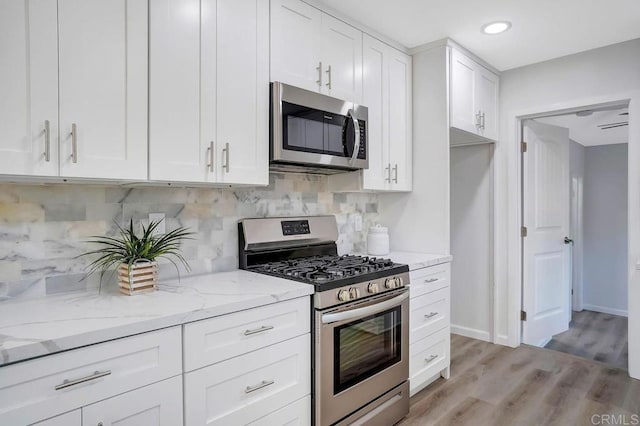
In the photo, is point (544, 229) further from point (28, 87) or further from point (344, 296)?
point (28, 87)

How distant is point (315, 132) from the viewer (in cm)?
218

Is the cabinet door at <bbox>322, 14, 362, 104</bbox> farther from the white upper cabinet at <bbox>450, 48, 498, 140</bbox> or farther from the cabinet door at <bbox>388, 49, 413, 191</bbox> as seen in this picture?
the white upper cabinet at <bbox>450, 48, 498, 140</bbox>

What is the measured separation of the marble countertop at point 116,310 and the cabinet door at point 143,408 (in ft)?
0.66

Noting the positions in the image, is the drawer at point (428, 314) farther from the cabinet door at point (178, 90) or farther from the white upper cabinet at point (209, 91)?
the cabinet door at point (178, 90)

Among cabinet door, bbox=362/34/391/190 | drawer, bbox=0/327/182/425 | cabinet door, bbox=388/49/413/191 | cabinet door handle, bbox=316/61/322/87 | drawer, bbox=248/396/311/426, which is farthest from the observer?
cabinet door, bbox=388/49/413/191

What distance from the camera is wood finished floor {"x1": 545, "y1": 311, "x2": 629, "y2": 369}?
133 inches

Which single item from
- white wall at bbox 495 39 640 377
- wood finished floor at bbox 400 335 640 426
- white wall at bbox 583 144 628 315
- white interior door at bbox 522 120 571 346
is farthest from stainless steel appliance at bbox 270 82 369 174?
white wall at bbox 583 144 628 315

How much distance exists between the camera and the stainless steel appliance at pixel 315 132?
1996 mm

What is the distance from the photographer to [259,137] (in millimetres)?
1951

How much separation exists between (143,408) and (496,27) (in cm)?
293

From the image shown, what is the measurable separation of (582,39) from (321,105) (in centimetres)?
211

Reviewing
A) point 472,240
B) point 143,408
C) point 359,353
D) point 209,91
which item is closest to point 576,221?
point 472,240

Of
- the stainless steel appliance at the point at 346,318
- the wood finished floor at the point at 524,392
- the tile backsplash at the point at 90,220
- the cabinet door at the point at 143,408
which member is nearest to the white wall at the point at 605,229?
the wood finished floor at the point at 524,392

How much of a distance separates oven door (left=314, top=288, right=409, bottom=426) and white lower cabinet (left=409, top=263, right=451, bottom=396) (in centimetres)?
16
